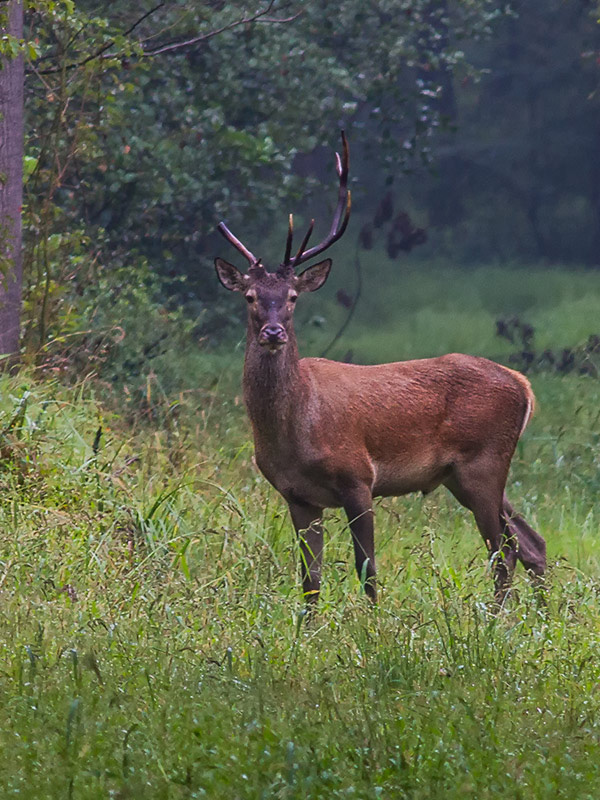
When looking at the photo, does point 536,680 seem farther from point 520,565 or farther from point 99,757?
point 520,565

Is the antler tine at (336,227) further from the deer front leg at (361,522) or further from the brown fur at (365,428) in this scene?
the deer front leg at (361,522)

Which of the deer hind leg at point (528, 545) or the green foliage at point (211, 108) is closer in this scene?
the deer hind leg at point (528, 545)

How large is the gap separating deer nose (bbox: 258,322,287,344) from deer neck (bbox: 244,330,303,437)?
0.64 feet

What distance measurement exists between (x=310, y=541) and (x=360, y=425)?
2.00 feet

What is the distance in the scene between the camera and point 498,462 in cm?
702

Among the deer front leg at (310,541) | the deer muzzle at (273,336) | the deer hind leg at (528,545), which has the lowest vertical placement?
the deer hind leg at (528,545)

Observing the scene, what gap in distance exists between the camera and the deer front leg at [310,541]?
6262mm

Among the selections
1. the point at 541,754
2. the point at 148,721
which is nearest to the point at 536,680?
the point at 541,754

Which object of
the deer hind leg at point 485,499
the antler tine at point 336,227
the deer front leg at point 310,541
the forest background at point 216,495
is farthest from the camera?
the deer hind leg at point 485,499

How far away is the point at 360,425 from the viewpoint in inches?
260

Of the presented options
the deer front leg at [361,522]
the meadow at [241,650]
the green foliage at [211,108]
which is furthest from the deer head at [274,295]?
the green foliage at [211,108]

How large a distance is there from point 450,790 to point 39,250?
6.53 metres

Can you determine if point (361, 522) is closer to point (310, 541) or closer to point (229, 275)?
point (310, 541)

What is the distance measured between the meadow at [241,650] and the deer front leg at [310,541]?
7cm
